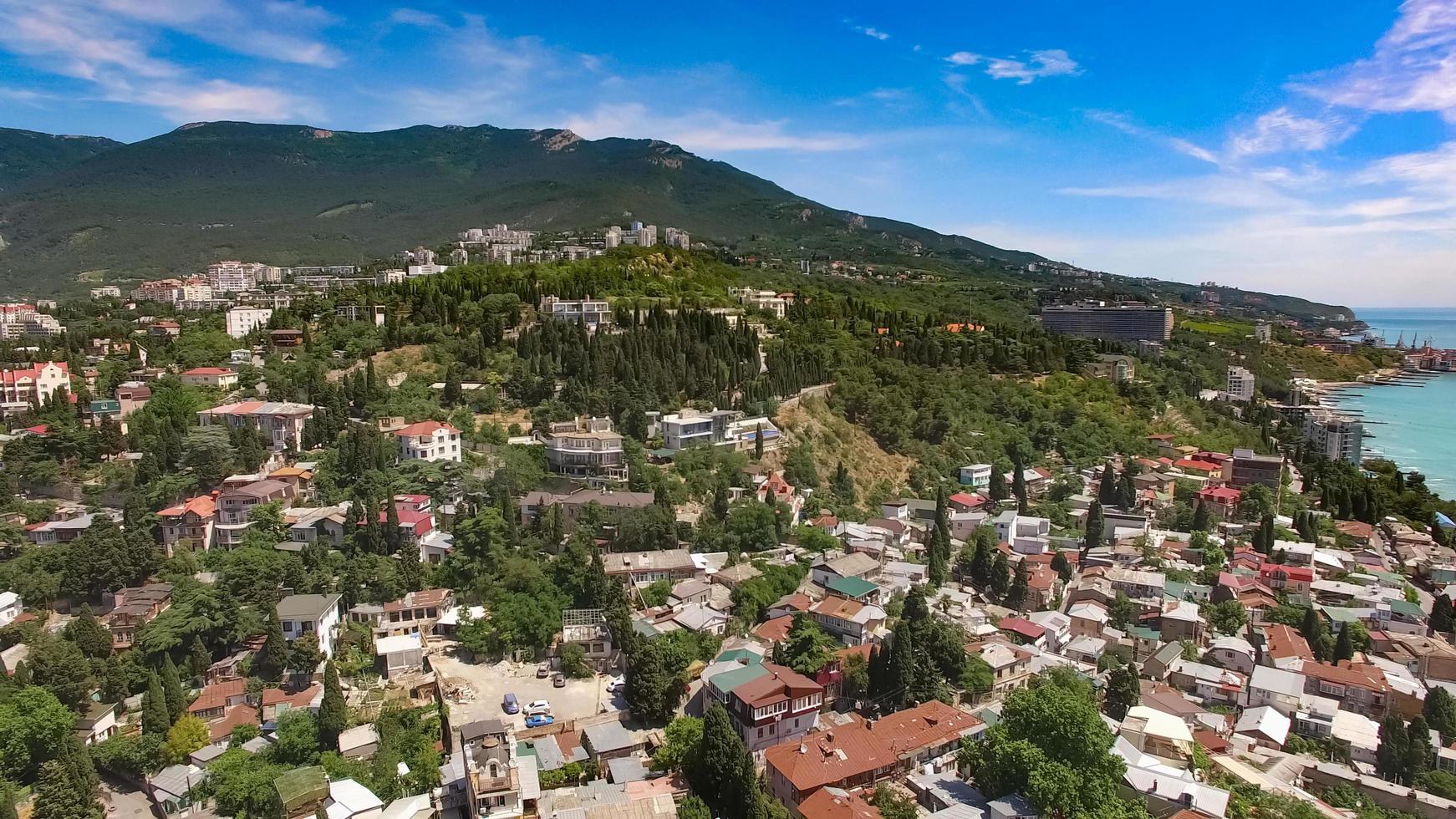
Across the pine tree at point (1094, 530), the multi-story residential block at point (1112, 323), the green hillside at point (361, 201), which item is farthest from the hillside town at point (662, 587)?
the green hillside at point (361, 201)

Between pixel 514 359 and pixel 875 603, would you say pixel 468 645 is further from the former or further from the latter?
pixel 514 359

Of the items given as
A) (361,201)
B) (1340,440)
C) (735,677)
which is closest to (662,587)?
(735,677)

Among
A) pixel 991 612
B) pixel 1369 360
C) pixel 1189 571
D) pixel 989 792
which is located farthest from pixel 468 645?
pixel 1369 360

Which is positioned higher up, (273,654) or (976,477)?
(976,477)

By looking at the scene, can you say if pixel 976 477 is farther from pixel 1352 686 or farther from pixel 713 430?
pixel 1352 686

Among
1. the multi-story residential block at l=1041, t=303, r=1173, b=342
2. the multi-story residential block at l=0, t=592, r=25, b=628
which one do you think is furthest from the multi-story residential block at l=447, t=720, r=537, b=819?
the multi-story residential block at l=1041, t=303, r=1173, b=342

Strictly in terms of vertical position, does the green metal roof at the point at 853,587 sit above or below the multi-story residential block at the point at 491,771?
above

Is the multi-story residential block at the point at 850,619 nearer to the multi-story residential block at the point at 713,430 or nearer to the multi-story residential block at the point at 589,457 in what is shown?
the multi-story residential block at the point at 589,457
